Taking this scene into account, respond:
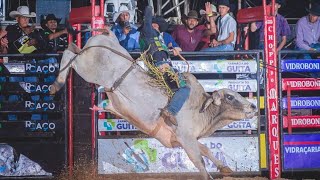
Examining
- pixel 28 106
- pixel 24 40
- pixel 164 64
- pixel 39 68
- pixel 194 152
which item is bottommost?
pixel 194 152

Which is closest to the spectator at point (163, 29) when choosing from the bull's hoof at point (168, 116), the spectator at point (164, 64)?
the spectator at point (164, 64)

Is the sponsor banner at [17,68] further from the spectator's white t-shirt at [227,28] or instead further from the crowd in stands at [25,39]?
the spectator's white t-shirt at [227,28]

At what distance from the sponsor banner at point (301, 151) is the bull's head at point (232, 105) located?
1235 millimetres

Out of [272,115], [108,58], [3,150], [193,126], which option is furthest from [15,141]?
[272,115]

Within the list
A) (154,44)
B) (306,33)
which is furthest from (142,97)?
(306,33)

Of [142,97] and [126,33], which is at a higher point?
[126,33]

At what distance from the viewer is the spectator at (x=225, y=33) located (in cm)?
848

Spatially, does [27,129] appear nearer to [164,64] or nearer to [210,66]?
[164,64]

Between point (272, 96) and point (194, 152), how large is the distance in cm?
182

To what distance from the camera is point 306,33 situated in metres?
8.72

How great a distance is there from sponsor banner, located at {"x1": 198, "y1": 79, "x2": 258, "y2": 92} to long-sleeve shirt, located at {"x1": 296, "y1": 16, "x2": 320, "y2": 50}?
1060mm

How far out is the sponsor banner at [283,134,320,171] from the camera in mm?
8281

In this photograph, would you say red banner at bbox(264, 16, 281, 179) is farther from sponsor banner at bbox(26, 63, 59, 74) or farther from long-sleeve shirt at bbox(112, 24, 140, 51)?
sponsor banner at bbox(26, 63, 59, 74)

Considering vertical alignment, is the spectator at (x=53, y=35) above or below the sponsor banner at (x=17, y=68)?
above
